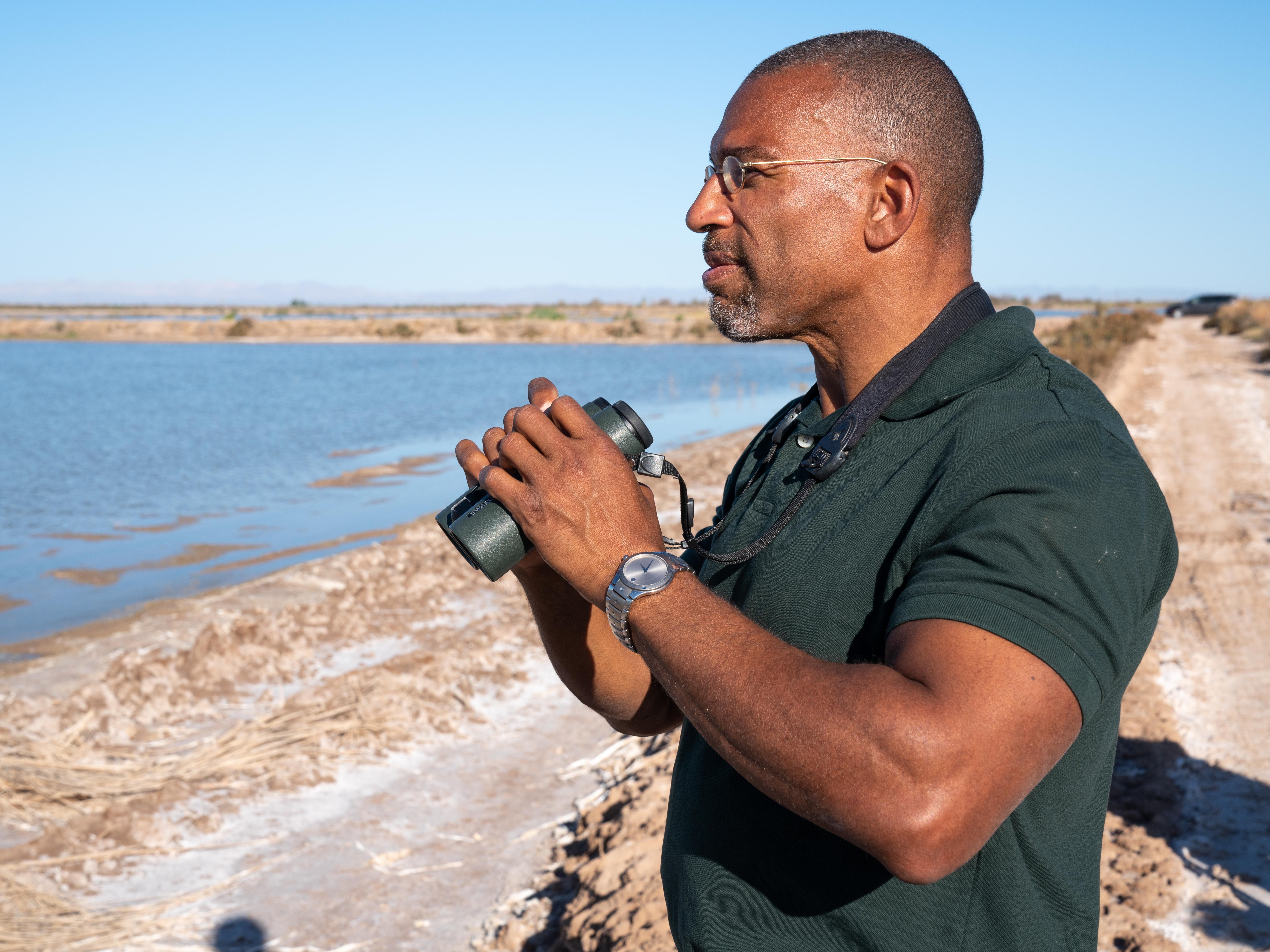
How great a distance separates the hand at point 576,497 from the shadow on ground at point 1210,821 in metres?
3.16

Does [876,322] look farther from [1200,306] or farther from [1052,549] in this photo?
[1200,306]

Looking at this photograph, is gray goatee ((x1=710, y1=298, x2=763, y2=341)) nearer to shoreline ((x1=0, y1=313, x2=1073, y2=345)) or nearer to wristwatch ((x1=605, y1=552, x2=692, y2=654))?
wristwatch ((x1=605, y1=552, x2=692, y2=654))

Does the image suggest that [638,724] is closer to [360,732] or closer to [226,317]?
[360,732]

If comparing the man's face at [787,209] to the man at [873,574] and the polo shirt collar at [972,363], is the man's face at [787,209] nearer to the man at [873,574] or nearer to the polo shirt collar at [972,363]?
the man at [873,574]

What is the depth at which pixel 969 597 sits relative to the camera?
100 cm

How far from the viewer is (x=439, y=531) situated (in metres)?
9.15

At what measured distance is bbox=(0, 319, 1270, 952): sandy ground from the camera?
3.68 meters

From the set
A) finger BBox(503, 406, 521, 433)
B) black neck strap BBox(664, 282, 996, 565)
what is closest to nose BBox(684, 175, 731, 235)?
black neck strap BBox(664, 282, 996, 565)

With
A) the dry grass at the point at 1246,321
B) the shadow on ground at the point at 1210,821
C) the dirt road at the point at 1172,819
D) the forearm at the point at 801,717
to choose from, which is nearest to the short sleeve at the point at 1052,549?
the forearm at the point at 801,717

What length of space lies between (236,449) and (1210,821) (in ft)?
51.1

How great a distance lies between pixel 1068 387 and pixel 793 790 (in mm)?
603

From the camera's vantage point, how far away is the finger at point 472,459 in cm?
134

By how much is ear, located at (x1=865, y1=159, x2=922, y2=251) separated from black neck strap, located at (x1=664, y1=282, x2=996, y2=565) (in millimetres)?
132

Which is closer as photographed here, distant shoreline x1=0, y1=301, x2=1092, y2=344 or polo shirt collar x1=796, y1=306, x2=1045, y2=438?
polo shirt collar x1=796, y1=306, x2=1045, y2=438
